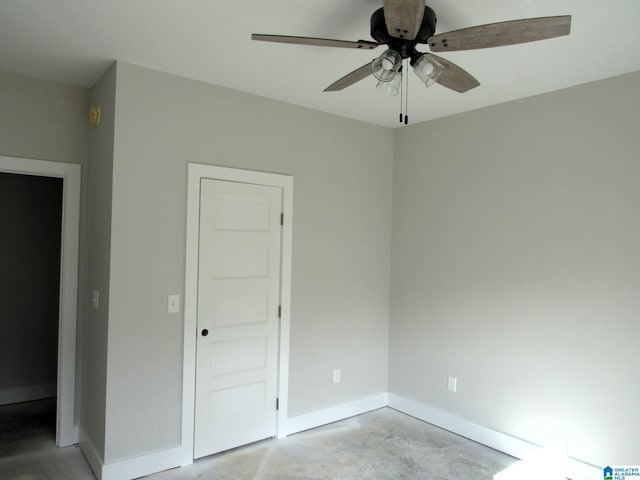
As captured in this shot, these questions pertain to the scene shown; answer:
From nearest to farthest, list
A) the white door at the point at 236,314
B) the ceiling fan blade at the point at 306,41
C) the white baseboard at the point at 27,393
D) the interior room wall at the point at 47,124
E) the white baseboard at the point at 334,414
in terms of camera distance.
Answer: the ceiling fan blade at the point at 306,41 → the interior room wall at the point at 47,124 → the white door at the point at 236,314 → the white baseboard at the point at 334,414 → the white baseboard at the point at 27,393

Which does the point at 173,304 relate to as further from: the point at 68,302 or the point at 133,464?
the point at 133,464

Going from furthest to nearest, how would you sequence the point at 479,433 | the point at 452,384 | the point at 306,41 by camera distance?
the point at 452,384
the point at 479,433
the point at 306,41

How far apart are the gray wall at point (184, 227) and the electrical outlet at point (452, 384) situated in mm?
707

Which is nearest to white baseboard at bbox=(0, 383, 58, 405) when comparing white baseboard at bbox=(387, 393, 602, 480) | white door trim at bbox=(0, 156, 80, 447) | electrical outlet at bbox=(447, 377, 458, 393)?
white door trim at bbox=(0, 156, 80, 447)

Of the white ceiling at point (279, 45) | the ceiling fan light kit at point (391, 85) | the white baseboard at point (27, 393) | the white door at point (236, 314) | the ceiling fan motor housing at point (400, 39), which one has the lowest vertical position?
the white baseboard at point (27, 393)

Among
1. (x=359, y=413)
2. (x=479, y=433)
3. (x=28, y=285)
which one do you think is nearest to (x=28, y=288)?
(x=28, y=285)

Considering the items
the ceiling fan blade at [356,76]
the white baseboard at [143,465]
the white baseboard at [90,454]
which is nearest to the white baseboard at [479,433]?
the white baseboard at [143,465]

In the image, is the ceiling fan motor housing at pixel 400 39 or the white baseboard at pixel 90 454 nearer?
the ceiling fan motor housing at pixel 400 39

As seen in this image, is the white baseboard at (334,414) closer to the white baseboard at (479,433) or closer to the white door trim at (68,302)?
the white baseboard at (479,433)

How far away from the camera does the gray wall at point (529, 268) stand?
8.79 feet

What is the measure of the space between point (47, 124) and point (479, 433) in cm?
400

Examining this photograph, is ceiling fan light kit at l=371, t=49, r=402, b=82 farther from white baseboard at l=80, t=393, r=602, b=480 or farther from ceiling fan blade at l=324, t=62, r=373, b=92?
white baseboard at l=80, t=393, r=602, b=480

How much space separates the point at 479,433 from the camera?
3357mm

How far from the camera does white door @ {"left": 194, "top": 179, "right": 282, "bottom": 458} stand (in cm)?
302
